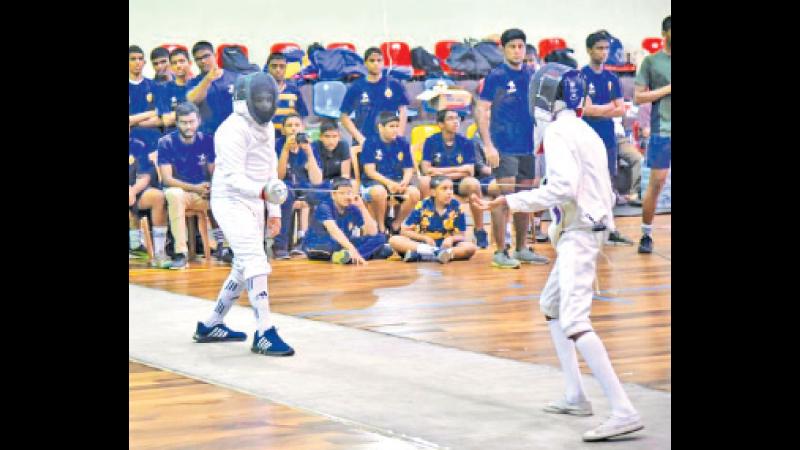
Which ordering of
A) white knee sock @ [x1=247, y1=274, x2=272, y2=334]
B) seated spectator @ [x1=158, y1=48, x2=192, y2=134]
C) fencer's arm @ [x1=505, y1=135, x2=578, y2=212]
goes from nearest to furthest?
fencer's arm @ [x1=505, y1=135, x2=578, y2=212] < white knee sock @ [x1=247, y1=274, x2=272, y2=334] < seated spectator @ [x1=158, y1=48, x2=192, y2=134]

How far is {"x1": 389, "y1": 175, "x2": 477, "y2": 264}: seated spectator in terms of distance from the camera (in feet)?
39.2

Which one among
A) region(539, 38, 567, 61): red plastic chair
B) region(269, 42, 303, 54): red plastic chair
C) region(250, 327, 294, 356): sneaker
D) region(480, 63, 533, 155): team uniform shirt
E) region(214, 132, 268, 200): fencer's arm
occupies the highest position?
A: region(539, 38, 567, 61): red plastic chair

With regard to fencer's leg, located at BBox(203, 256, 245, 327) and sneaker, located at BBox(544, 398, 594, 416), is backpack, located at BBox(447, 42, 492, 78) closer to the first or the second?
fencer's leg, located at BBox(203, 256, 245, 327)

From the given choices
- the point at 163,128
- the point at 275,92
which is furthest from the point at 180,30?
the point at 275,92

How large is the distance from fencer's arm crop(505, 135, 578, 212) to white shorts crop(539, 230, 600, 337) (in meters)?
0.19

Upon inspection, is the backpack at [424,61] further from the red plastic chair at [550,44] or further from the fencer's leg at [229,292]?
the fencer's leg at [229,292]

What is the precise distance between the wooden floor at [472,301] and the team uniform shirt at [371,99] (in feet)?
5.11

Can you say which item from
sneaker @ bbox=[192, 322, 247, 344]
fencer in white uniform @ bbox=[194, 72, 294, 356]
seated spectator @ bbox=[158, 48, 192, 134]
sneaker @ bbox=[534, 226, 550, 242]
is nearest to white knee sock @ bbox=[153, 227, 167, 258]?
seated spectator @ bbox=[158, 48, 192, 134]

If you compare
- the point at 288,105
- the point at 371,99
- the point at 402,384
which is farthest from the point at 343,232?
the point at 402,384

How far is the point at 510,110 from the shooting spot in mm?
12102

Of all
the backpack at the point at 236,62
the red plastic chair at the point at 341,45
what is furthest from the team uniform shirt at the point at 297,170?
the red plastic chair at the point at 341,45

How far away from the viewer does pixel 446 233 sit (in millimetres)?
12141

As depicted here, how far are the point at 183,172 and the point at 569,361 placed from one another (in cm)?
670
